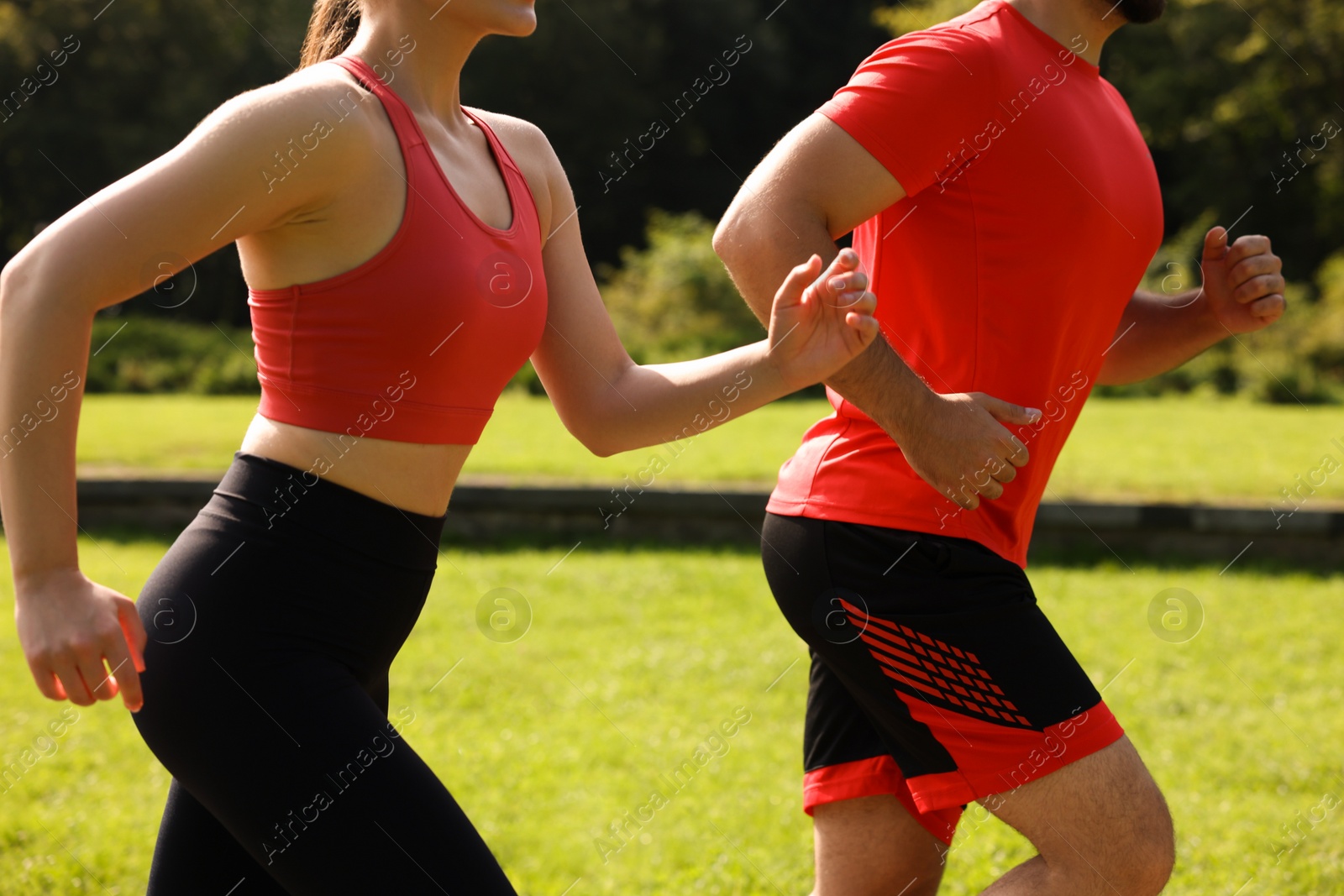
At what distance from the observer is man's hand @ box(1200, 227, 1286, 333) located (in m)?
2.43

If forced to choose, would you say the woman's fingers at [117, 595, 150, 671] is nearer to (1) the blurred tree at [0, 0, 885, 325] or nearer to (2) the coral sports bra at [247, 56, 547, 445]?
(2) the coral sports bra at [247, 56, 547, 445]

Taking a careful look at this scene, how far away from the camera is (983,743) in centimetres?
193

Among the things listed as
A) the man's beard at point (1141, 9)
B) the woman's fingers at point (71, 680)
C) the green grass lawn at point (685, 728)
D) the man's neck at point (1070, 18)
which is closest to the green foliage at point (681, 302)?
the green grass lawn at point (685, 728)

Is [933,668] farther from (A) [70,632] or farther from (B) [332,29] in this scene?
(B) [332,29]

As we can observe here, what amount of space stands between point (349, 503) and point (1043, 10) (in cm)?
144

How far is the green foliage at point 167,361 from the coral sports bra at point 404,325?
12.1m

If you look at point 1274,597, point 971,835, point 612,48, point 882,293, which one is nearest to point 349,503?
point 882,293

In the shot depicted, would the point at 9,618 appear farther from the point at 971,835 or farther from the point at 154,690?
the point at 154,690

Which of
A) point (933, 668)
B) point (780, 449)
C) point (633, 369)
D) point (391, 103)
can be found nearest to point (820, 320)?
point (633, 369)

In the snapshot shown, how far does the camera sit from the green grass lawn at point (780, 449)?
801 centimetres

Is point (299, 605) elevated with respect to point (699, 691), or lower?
elevated

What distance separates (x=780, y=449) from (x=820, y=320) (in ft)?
24.9

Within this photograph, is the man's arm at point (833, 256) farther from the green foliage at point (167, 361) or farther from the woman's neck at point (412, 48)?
the green foliage at point (167, 361)

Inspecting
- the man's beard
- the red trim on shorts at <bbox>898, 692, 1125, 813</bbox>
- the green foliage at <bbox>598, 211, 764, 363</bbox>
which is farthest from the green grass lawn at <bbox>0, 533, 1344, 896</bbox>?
the green foliage at <bbox>598, 211, 764, 363</bbox>
